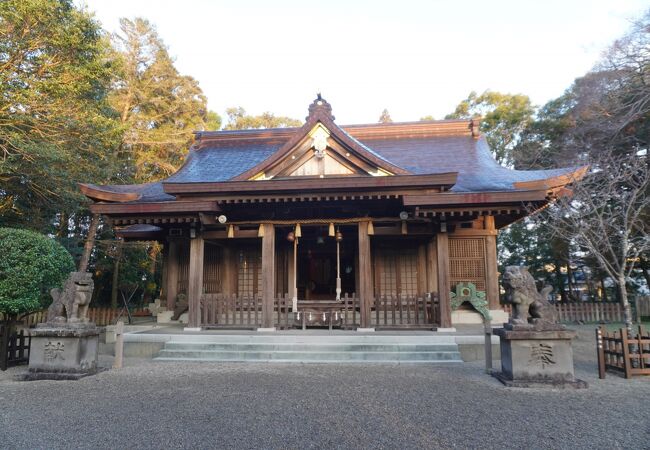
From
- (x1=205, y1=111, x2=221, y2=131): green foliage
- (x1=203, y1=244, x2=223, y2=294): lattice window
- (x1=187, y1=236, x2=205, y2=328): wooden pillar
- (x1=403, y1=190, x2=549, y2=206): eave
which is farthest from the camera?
(x1=205, y1=111, x2=221, y2=131): green foliage

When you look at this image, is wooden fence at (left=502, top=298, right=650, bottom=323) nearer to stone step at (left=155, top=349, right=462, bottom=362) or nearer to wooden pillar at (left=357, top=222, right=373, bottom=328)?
wooden pillar at (left=357, top=222, right=373, bottom=328)

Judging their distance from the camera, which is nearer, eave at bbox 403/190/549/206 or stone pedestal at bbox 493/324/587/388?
stone pedestal at bbox 493/324/587/388

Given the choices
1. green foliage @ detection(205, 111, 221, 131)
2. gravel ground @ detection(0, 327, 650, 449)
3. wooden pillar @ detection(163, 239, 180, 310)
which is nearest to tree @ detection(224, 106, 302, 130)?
green foliage @ detection(205, 111, 221, 131)

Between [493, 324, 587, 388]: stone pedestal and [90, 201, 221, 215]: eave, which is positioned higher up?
[90, 201, 221, 215]: eave

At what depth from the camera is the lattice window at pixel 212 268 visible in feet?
44.3

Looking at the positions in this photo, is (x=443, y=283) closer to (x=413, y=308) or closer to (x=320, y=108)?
(x=413, y=308)

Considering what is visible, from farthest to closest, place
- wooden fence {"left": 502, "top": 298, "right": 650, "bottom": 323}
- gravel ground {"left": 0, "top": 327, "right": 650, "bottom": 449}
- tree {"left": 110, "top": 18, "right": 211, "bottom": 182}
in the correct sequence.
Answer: tree {"left": 110, "top": 18, "right": 211, "bottom": 182}
wooden fence {"left": 502, "top": 298, "right": 650, "bottom": 323}
gravel ground {"left": 0, "top": 327, "right": 650, "bottom": 449}

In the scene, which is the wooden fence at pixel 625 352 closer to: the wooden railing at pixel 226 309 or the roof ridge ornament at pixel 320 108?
the wooden railing at pixel 226 309

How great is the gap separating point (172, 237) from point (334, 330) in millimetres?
6672

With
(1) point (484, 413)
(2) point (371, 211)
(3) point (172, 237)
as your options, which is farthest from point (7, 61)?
(1) point (484, 413)

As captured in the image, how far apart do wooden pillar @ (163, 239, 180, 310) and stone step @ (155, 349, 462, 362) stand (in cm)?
446

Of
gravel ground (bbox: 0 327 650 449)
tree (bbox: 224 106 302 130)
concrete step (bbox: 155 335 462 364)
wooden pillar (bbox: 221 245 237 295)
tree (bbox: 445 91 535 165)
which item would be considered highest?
tree (bbox: 224 106 302 130)

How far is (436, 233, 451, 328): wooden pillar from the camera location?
9930mm

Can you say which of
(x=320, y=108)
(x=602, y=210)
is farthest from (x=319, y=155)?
(x=602, y=210)
